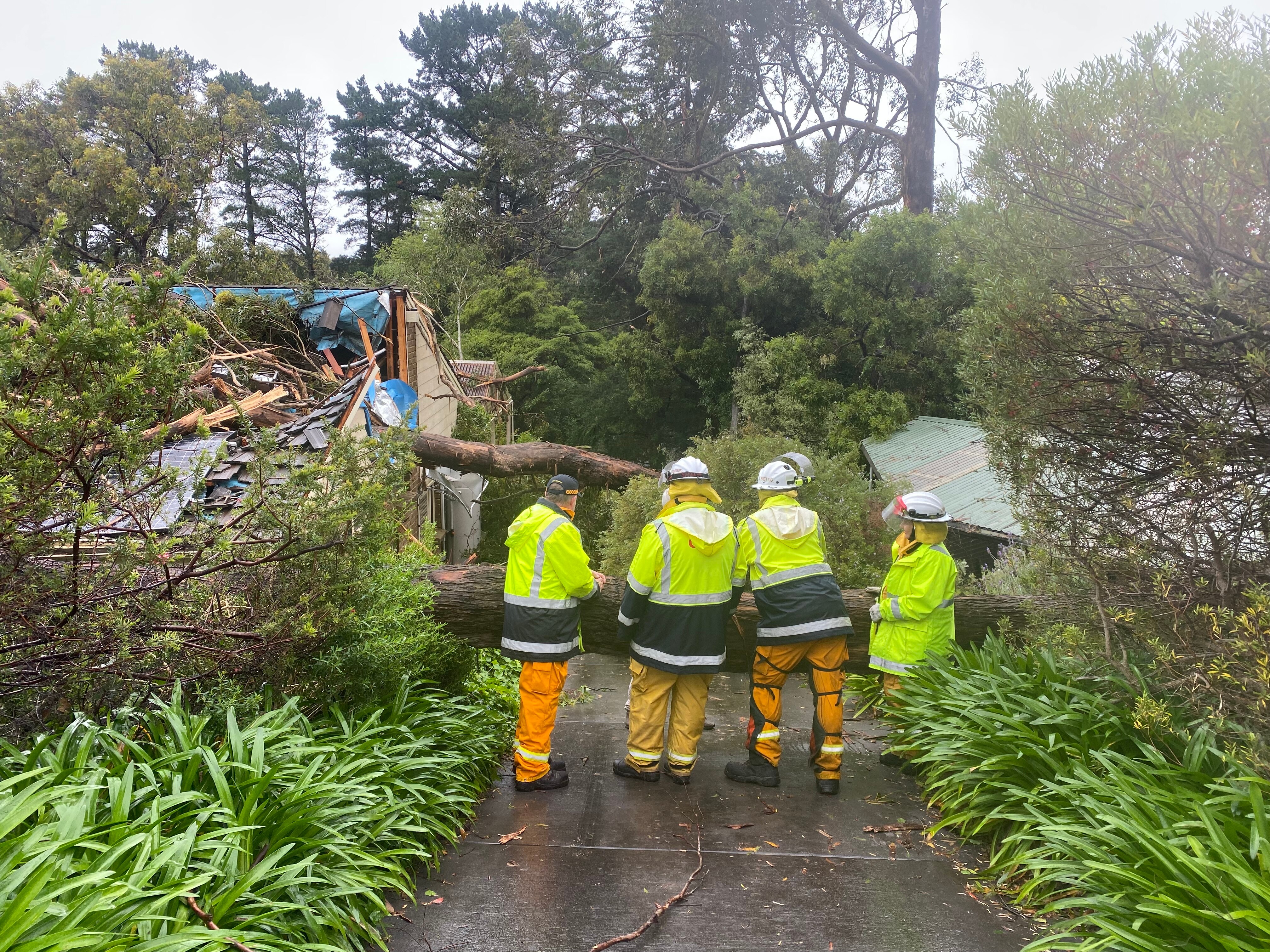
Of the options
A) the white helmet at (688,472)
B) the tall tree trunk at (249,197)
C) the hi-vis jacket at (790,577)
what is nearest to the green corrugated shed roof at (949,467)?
the hi-vis jacket at (790,577)

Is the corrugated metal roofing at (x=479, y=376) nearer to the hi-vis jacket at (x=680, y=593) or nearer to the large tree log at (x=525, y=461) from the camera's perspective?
the large tree log at (x=525, y=461)

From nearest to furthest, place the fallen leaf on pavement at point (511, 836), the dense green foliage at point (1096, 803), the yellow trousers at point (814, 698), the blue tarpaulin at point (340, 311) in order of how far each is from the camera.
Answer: the dense green foliage at point (1096, 803) < the fallen leaf on pavement at point (511, 836) < the yellow trousers at point (814, 698) < the blue tarpaulin at point (340, 311)

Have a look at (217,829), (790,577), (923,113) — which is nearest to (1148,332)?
(790,577)

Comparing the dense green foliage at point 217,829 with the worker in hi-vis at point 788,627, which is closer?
the dense green foliage at point 217,829

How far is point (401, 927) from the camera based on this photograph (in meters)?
3.44

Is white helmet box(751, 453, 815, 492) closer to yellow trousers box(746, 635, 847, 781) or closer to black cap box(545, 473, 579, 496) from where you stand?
yellow trousers box(746, 635, 847, 781)

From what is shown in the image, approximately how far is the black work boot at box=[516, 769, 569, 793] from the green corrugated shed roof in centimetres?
494

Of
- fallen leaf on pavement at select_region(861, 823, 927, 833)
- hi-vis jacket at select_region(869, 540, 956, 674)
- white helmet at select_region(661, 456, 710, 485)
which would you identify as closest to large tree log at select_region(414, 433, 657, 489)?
white helmet at select_region(661, 456, 710, 485)

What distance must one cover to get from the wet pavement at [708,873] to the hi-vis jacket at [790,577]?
99cm

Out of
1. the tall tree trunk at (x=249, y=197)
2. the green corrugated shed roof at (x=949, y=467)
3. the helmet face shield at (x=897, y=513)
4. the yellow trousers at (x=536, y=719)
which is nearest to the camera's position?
the yellow trousers at (x=536, y=719)

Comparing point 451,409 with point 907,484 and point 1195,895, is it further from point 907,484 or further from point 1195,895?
point 1195,895

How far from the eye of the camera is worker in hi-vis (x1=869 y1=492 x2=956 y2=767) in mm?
5457

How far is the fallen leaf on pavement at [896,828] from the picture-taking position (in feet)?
14.8

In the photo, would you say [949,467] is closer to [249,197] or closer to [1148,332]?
[1148,332]
